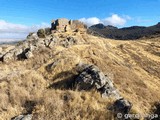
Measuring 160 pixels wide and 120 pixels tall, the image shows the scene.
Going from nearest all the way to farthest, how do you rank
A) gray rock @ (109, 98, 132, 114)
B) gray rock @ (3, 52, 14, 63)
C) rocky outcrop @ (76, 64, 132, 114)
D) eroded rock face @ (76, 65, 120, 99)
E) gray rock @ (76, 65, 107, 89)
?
1. gray rock @ (109, 98, 132, 114)
2. rocky outcrop @ (76, 64, 132, 114)
3. eroded rock face @ (76, 65, 120, 99)
4. gray rock @ (76, 65, 107, 89)
5. gray rock @ (3, 52, 14, 63)

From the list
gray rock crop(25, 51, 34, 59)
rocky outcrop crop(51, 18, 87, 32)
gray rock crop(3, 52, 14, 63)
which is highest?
rocky outcrop crop(51, 18, 87, 32)

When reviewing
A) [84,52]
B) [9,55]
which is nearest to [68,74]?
[9,55]

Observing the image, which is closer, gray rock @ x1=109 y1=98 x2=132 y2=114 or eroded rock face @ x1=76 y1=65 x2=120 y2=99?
gray rock @ x1=109 y1=98 x2=132 y2=114

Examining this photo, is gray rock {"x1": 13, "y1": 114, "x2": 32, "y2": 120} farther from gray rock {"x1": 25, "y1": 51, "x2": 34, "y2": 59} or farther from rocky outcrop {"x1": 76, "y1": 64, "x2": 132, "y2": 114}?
gray rock {"x1": 25, "y1": 51, "x2": 34, "y2": 59}

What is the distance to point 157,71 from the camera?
35.2 meters

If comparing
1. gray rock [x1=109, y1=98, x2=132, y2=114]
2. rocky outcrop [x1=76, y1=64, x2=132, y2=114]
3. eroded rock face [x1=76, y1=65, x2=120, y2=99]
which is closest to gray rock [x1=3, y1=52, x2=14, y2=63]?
rocky outcrop [x1=76, y1=64, x2=132, y2=114]

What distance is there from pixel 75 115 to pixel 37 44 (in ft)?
61.7

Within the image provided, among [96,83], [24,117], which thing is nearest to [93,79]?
[96,83]

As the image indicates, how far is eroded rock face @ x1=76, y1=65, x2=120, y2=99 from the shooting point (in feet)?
37.9

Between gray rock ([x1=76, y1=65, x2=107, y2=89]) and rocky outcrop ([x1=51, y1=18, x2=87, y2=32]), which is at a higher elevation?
rocky outcrop ([x1=51, y1=18, x2=87, y2=32])

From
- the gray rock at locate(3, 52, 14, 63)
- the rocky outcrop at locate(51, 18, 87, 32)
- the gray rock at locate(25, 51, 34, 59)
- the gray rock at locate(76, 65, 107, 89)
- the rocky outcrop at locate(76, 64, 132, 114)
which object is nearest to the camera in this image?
the rocky outcrop at locate(76, 64, 132, 114)

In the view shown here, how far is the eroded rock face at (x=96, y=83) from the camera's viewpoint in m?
11.5

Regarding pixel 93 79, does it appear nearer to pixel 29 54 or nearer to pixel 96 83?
pixel 96 83

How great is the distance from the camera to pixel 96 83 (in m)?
12.3
